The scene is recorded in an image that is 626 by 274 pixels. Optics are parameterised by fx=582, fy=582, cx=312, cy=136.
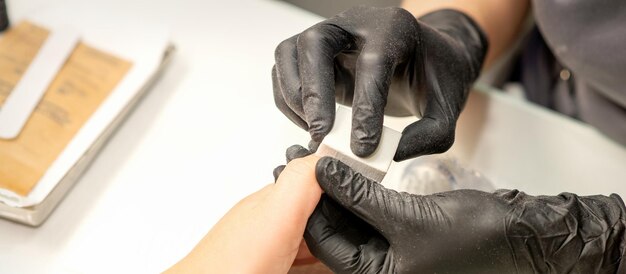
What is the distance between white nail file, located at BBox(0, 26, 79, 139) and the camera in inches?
36.7

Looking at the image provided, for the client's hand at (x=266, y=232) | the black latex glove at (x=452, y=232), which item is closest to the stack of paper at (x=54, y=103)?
the client's hand at (x=266, y=232)

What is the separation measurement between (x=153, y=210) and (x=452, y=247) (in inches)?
17.8

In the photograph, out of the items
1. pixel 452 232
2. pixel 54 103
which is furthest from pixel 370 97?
pixel 54 103

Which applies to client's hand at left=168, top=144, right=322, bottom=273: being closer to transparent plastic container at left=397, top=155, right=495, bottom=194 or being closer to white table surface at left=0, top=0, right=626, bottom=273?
white table surface at left=0, top=0, right=626, bottom=273

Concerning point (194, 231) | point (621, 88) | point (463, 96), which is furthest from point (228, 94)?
point (621, 88)

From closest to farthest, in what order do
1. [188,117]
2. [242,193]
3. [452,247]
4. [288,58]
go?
[452,247] → [288,58] → [242,193] → [188,117]

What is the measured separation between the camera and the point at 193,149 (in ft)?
3.16

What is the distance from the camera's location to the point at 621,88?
90 cm

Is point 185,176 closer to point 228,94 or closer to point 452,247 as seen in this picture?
point 228,94

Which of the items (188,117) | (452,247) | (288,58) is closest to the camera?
(452,247)

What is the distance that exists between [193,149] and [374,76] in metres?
0.37

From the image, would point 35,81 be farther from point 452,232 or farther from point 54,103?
point 452,232

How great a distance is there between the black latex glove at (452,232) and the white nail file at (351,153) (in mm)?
27

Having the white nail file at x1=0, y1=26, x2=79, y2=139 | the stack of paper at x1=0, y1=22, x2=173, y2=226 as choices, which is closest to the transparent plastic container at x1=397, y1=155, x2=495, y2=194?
the stack of paper at x1=0, y1=22, x2=173, y2=226
